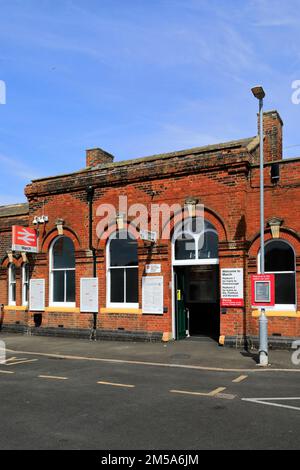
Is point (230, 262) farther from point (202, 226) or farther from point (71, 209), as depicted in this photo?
point (71, 209)

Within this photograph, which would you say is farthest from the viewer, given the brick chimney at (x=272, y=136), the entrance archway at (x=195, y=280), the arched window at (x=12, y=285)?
the arched window at (x=12, y=285)

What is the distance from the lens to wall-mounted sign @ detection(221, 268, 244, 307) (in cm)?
1462

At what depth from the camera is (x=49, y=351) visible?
14531 mm

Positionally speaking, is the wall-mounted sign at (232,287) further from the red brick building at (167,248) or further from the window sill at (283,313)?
the window sill at (283,313)

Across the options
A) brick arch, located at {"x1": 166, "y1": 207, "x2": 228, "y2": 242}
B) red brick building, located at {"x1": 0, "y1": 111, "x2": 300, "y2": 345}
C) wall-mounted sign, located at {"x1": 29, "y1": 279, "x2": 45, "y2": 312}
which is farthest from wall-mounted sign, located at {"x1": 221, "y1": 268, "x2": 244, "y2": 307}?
wall-mounted sign, located at {"x1": 29, "y1": 279, "x2": 45, "y2": 312}

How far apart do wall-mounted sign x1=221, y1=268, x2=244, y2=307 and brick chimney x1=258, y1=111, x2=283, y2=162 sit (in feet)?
16.7

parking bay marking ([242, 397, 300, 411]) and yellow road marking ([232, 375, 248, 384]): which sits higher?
parking bay marking ([242, 397, 300, 411])

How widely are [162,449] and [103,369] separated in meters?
5.93

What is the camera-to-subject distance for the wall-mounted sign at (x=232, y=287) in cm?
1462

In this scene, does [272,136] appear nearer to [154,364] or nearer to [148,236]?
[148,236]

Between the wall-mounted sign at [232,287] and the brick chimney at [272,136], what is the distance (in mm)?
5094

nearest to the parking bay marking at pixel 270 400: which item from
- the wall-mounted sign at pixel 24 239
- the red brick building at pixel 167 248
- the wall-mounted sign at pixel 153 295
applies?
the red brick building at pixel 167 248

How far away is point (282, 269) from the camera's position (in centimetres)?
1460

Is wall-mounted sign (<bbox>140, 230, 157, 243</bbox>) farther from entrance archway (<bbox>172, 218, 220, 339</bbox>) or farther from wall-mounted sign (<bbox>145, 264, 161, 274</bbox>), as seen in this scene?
wall-mounted sign (<bbox>145, 264, 161, 274</bbox>)
